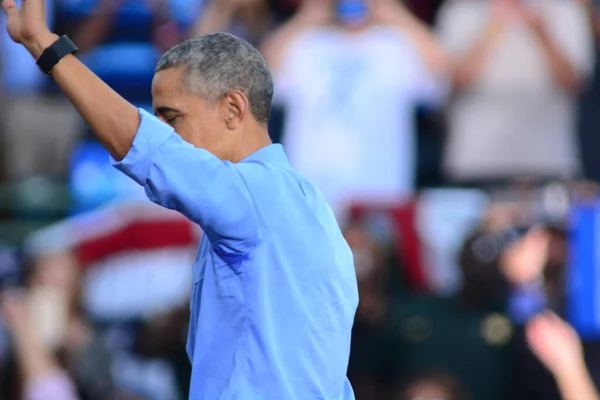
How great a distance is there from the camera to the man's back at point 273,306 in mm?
2338

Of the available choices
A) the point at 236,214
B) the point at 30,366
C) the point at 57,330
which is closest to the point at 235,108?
the point at 236,214

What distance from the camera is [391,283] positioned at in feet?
20.7

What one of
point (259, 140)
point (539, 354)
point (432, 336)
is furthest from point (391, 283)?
point (259, 140)

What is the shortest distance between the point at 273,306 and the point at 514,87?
4.97 m

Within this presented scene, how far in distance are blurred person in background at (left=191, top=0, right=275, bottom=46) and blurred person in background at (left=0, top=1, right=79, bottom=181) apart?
101 centimetres

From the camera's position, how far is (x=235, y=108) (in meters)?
2.41

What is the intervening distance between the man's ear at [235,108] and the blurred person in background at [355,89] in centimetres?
438

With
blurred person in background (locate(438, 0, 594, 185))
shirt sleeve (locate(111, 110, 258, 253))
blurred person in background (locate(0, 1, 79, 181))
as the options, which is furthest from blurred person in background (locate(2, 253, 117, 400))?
shirt sleeve (locate(111, 110, 258, 253))

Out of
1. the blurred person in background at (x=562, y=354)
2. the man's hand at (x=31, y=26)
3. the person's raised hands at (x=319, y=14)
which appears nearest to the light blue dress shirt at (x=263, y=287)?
the man's hand at (x=31, y=26)

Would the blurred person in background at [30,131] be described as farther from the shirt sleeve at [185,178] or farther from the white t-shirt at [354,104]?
the shirt sleeve at [185,178]

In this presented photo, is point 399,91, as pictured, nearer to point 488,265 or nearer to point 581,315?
point 488,265

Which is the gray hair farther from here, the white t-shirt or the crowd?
the white t-shirt

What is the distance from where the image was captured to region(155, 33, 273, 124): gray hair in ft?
7.82

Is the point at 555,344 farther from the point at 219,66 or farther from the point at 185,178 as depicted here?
the point at 185,178
